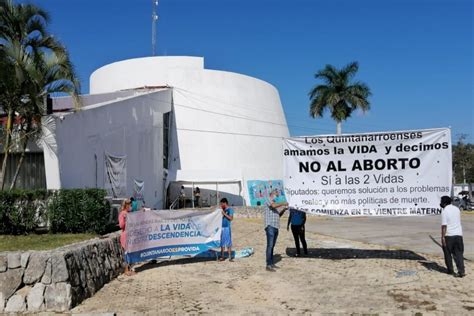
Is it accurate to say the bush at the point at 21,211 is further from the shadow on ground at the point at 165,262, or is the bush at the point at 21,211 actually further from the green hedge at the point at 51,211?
the shadow on ground at the point at 165,262

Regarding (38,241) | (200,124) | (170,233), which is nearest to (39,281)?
(38,241)

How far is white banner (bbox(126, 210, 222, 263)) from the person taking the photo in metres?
10.2

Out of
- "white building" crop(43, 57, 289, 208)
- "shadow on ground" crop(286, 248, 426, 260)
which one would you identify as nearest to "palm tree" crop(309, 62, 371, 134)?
"white building" crop(43, 57, 289, 208)

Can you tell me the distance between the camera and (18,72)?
478 inches

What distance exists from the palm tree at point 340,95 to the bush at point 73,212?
30.6 meters

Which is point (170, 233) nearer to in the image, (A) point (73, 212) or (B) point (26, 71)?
(A) point (73, 212)

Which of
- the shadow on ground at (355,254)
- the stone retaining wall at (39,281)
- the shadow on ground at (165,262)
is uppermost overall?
the stone retaining wall at (39,281)

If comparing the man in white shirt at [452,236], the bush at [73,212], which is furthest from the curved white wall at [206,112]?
the man in white shirt at [452,236]

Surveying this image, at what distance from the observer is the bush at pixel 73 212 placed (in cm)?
1067

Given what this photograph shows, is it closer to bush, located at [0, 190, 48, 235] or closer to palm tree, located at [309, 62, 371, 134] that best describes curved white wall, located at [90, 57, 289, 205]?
palm tree, located at [309, 62, 371, 134]

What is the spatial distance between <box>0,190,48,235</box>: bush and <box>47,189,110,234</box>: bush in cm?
28

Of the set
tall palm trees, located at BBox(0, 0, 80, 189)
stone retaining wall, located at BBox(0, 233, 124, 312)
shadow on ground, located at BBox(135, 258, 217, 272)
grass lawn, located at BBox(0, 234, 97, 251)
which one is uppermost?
tall palm trees, located at BBox(0, 0, 80, 189)

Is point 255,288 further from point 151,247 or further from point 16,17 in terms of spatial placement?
point 16,17

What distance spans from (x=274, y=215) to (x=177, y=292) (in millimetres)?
2864
